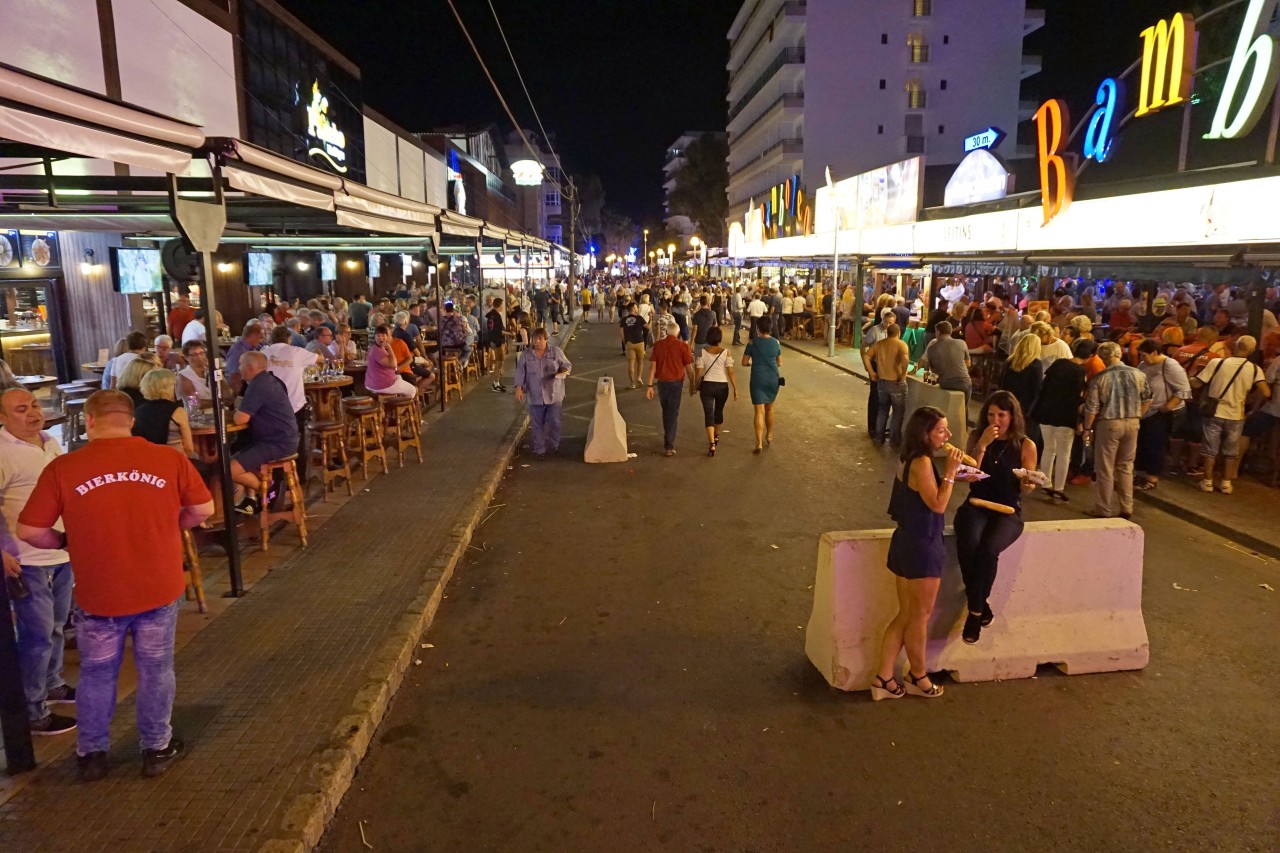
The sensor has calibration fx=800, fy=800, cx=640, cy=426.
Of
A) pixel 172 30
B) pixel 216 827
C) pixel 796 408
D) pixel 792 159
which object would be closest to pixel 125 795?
pixel 216 827

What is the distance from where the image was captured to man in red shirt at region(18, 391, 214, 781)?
348cm

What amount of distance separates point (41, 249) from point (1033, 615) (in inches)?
600

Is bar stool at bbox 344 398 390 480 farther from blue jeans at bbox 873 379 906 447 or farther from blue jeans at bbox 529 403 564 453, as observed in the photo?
blue jeans at bbox 873 379 906 447

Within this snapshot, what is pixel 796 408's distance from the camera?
14.6 meters

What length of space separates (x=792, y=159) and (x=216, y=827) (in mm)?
59587

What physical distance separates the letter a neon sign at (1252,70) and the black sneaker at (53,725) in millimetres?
12494

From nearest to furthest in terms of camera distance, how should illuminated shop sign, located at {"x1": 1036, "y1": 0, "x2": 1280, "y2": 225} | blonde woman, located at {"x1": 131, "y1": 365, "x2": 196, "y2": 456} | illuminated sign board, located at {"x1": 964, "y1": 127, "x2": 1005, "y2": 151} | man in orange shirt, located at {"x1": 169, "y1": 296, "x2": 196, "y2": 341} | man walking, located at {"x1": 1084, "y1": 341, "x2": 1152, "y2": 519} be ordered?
blonde woman, located at {"x1": 131, "y1": 365, "x2": 196, "y2": 456}
man walking, located at {"x1": 1084, "y1": 341, "x2": 1152, "y2": 519}
illuminated shop sign, located at {"x1": 1036, "y1": 0, "x2": 1280, "y2": 225}
man in orange shirt, located at {"x1": 169, "y1": 296, "x2": 196, "y2": 341}
illuminated sign board, located at {"x1": 964, "y1": 127, "x2": 1005, "y2": 151}

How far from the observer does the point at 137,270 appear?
49.2 ft

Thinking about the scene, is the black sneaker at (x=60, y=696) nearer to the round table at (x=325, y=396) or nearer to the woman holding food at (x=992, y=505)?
the woman holding food at (x=992, y=505)

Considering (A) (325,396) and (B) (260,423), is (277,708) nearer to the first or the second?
(B) (260,423)

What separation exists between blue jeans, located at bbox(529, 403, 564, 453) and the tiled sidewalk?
11.1 ft

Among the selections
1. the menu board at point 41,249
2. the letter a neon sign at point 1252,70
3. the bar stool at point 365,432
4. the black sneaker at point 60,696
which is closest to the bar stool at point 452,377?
the bar stool at point 365,432

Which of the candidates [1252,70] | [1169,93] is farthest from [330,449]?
[1169,93]

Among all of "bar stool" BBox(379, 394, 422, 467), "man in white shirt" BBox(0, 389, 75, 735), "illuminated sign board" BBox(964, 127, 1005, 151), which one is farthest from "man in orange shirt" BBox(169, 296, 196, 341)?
"illuminated sign board" BBox(964, 127, 1005, 151)
